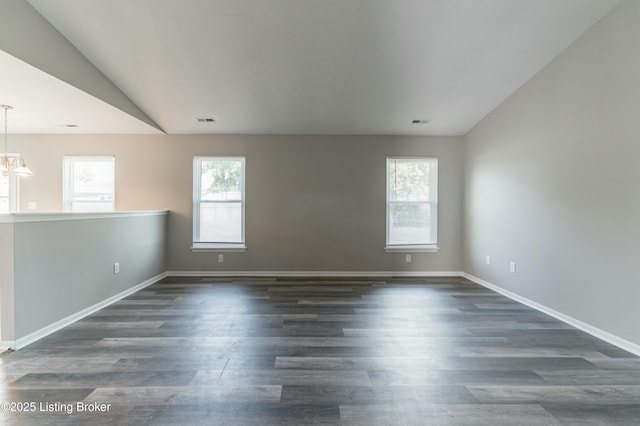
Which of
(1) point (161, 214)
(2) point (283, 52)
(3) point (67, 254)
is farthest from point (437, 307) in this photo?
(1) point (161, 214)

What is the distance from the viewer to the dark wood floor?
1.59 metres

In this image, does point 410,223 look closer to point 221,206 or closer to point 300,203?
point 300,203

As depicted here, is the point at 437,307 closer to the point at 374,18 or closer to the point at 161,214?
the point at 374,18

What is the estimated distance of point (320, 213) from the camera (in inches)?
186

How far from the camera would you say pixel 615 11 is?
240 cm

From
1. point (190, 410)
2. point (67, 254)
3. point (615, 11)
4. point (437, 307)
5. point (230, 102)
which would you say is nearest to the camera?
point (190, 410)

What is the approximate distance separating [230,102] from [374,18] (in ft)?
6.83

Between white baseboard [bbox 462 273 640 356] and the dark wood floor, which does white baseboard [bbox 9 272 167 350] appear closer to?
the dark wood floor

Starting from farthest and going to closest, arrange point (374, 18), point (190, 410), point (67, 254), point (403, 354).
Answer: point (67, 254) < point (374, 18) < point (403, 354) < point (190, 410)

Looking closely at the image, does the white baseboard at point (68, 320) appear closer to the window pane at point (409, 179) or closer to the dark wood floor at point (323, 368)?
the dark wood floor at point (323, 368)

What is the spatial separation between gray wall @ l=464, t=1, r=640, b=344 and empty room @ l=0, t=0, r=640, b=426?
0.07 ft

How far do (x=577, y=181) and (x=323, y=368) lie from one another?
9.85 feet

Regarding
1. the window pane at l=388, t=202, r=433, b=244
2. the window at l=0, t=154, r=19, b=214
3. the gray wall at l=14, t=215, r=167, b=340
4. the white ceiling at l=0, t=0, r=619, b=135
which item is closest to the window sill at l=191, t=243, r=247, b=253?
the gray wall at l=14, t=215, r=167, b=340

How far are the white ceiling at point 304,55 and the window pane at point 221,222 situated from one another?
1.43 metres
